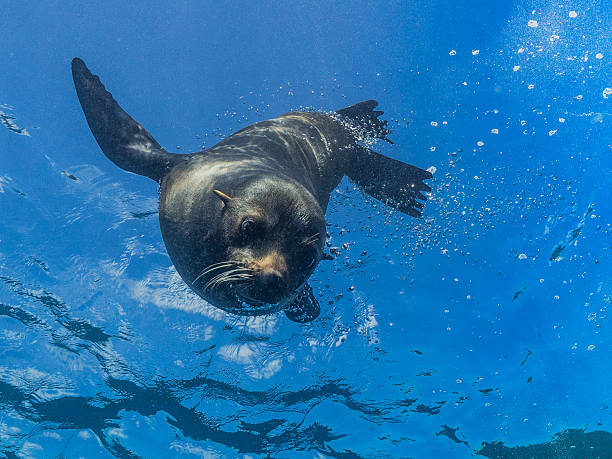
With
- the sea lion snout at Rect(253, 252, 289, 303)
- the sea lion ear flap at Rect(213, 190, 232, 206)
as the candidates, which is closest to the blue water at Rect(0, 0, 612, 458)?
the sea lion ear flap at Rect(213, 190, 232, 206)

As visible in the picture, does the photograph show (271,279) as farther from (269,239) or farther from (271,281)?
(269,239)

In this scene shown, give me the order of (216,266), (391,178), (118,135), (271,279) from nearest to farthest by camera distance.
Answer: (271,279), (216,266), (118,135), (391,178)

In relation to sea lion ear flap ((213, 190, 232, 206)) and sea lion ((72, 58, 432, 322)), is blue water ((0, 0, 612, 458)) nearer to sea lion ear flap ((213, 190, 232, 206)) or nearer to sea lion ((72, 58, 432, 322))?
sea lion ((72, 58, 432, 322))

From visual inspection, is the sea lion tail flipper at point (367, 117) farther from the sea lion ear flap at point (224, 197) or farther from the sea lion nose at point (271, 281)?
the sea lion nose at point (271, 281)

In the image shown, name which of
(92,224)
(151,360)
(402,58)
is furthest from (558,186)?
(151,360)

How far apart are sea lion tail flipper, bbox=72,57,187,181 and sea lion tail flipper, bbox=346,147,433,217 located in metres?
2.70

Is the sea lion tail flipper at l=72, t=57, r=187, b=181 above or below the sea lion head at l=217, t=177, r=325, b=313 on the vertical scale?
above

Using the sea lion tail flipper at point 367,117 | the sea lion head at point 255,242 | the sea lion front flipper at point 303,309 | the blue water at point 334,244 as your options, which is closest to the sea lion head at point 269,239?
the sea lion head at point 255,242

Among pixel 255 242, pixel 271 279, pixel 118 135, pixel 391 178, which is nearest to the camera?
pixel 271 279

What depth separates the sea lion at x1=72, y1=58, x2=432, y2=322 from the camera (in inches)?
117

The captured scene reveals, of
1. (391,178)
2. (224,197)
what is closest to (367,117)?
(391,178)

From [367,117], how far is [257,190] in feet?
12.6

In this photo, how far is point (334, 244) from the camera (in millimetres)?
8266

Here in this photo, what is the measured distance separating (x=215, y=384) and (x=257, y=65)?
7668mm
